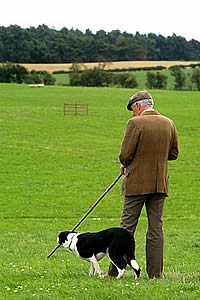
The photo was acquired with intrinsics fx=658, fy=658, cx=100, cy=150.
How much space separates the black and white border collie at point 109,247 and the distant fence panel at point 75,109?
57.1 metres

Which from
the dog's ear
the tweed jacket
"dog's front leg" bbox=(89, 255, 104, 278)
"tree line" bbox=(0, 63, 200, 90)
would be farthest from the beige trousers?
"tree line" bbox=(0, 63, 200, 90)

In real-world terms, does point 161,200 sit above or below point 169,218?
above

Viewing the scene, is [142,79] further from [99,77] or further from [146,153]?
[146,153]

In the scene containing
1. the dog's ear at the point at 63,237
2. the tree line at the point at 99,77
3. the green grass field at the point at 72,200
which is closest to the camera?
the green grass field at the point at 72,200

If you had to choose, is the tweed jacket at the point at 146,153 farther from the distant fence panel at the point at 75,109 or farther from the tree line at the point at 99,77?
the tree line at the point at 99,77

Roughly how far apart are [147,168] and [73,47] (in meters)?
151

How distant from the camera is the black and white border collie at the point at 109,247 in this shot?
8.33m

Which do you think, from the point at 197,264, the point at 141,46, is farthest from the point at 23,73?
the point at 197,264

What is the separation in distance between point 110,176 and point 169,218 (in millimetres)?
11279

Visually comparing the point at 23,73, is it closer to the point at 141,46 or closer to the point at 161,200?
the point at 141,46

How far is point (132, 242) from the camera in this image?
840cm

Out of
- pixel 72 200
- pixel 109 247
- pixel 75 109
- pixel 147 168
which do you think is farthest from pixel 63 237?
pixel 75 109

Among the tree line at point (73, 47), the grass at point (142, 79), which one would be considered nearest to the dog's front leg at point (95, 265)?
the grass at point (142, 79)

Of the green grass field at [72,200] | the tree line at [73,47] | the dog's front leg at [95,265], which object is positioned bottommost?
the green grass field at [72,200]
